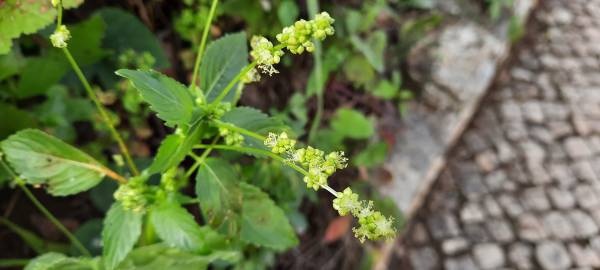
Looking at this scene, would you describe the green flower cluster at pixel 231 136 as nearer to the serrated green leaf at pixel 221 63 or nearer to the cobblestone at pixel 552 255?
the serrated green leaf at pixel 221 63

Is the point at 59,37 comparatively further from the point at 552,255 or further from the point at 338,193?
the point at 552,255

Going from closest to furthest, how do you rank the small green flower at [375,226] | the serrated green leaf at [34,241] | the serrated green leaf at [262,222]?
1. the small green flower at [375,226]
2. the serrated green leaf at [262,222]
3. the serrated green leaf at [34,241]

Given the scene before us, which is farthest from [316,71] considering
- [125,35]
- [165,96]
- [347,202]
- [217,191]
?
[347,202]

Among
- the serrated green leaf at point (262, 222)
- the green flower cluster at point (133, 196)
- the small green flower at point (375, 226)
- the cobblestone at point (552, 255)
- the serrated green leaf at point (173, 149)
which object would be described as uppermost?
the serrated green leaf at point (173, 149)

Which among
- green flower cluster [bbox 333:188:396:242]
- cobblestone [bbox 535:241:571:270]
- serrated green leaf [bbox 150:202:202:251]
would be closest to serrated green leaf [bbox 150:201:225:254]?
serrated green leaf [bbox 150:202:202:251]

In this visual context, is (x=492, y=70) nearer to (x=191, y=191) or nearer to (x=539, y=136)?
(x=539, y=136)

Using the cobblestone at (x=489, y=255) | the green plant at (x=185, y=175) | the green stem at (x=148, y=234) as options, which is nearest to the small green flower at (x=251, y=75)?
the green plant at (x=185, y=175)
